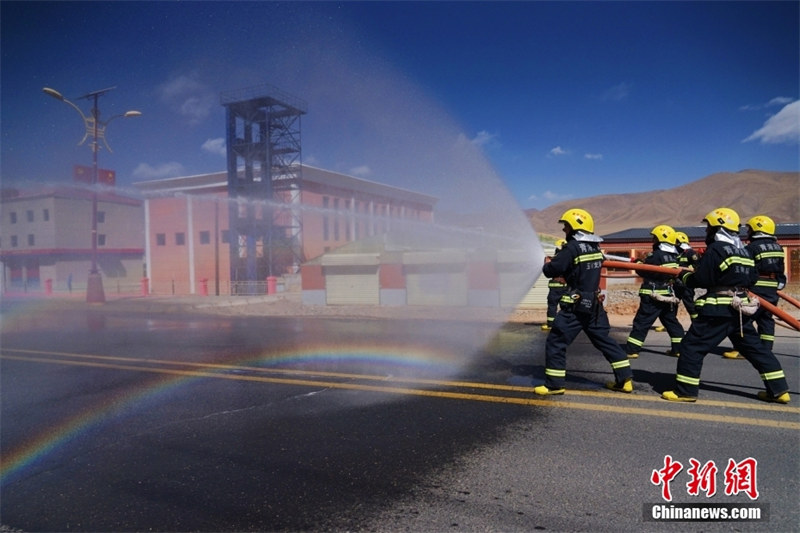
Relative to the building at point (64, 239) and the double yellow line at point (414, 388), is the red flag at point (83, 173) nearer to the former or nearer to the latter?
the building at point (64, 239)

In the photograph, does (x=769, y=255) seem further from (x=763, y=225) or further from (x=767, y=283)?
(x=763, y=225)

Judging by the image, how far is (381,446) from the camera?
156 inches

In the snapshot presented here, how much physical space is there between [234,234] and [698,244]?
86.4 feet

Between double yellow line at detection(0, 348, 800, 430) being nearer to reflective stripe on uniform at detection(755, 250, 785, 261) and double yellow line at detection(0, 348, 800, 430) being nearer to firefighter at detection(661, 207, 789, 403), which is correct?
firefighter at detection(661, 207, 789, 403)

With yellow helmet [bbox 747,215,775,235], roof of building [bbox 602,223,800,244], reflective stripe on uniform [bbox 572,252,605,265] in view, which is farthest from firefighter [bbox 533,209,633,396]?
roof of building [bbox 602,223,800,244]

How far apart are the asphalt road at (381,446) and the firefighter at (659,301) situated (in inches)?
12.7

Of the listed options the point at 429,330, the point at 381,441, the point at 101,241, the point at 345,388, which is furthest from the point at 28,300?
the point at 381,441

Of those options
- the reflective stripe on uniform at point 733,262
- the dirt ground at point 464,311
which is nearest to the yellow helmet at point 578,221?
the reflective stripe on uniform at point 733,262

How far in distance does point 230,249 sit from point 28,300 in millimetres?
11201

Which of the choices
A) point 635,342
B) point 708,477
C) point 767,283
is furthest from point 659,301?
point 708,477

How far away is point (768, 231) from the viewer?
20.8 feet

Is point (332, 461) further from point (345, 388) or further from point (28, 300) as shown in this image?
point (28, 300)

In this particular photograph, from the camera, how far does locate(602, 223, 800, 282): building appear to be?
17516 mm

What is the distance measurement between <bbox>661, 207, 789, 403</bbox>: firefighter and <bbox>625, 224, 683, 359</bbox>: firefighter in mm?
2297
